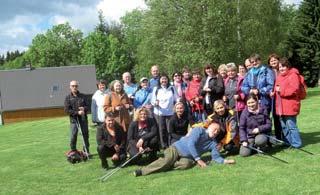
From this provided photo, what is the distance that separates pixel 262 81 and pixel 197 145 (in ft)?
6.23

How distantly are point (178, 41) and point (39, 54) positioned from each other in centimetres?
5786

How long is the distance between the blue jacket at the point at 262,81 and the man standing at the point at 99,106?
3602 mm

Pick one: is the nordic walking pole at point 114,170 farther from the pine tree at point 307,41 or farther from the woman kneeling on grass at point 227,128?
the pine tree at point 307,41

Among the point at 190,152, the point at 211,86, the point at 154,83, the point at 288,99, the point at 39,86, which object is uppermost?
the point at 39,86

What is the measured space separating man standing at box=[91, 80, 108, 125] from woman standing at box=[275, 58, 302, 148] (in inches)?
164

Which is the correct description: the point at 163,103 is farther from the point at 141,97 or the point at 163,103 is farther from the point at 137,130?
the point at 137,130

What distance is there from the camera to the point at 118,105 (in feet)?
34.5

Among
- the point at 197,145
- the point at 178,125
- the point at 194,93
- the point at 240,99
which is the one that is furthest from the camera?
the point at 194,93

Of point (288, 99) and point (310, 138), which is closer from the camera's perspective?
point (288, 99)

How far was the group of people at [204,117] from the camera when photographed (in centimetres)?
897

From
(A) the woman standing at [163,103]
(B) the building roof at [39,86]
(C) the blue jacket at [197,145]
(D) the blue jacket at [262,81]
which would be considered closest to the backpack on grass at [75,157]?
(A) the woman standing at [163,103]

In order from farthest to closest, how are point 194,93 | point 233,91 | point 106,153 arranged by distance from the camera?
point 194,93
point 233,91
point 106,153

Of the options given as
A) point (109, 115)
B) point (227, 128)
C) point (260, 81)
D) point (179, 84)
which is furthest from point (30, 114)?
point (260, 81)

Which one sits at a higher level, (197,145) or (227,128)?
(227,128)
